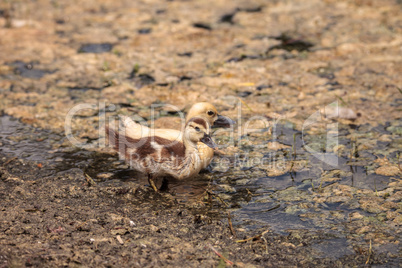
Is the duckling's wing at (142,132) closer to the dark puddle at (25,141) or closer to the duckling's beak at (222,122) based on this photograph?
the duckling's beak at (222,122)

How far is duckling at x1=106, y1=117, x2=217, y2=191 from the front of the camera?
16.7 ft

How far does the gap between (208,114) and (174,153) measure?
85cm

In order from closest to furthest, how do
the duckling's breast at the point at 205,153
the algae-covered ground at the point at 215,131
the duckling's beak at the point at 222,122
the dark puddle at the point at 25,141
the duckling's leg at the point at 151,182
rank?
1. the algae-covered ground at the point at 215,131
2. the duckling's leg at the point at 151,182
3. the duckling's breast at the point at 205,153
4. the dark puddle at the point at 25,141
5. the duckling's beak at the point at 222,122

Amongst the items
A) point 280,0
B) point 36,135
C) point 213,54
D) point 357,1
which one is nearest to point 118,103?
point 36,135

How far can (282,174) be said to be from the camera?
5.26 meters

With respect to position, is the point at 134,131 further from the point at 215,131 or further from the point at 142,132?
the point at 215,131

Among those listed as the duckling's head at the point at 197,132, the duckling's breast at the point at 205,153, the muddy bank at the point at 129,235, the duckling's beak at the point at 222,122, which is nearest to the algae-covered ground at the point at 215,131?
the muddy bank at the point at 129,235

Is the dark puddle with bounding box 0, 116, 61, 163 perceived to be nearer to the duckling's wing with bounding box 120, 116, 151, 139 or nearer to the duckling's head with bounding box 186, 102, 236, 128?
the duckling's wing with bounding box 120, 116, 151, 139

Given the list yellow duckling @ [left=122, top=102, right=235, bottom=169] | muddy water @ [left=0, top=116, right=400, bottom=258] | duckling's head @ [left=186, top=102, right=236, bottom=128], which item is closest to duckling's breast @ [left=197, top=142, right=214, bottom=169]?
yellow duckling @ [left=122, top=102, right=235, bottom=169]

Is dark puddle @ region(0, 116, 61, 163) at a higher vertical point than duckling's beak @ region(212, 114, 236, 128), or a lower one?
lower

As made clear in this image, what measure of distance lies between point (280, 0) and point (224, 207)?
664cm

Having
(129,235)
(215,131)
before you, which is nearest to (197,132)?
→ (215,131)

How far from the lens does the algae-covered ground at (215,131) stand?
4.05m

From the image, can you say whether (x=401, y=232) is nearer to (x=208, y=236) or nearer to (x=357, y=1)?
(x=208, y=236)
